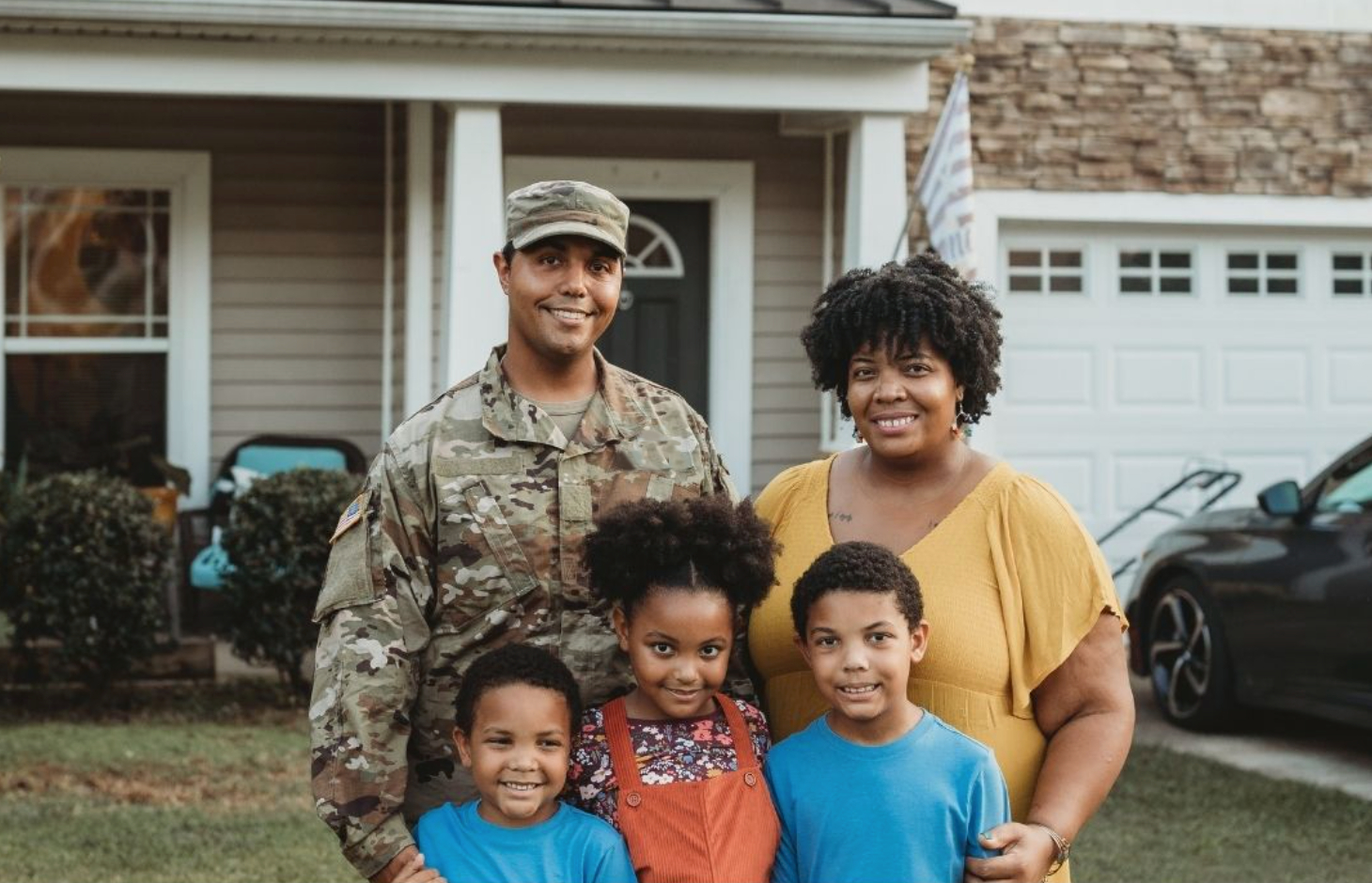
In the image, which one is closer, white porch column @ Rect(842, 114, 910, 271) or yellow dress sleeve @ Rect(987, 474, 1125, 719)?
yellow dress sleeve @ Rect(987, 474, 1125, 719)

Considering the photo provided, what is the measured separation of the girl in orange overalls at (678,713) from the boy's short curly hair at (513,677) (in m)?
0.10

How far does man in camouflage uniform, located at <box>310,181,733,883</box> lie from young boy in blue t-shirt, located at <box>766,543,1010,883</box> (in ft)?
1.37

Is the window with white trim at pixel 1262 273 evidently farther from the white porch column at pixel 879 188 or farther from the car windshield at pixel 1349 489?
the car windshield at pixel 1349 489

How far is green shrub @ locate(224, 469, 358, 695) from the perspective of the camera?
8.73 metres

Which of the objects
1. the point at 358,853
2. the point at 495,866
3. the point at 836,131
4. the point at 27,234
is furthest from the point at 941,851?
the point at 27,234

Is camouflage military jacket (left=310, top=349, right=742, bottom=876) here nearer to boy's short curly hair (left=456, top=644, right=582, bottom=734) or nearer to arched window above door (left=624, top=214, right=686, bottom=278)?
boy's short curly hair (left=456, top=644, right=582, bottom=734)

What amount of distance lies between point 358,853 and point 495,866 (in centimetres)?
24

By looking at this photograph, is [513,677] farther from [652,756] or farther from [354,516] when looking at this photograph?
[354,516]

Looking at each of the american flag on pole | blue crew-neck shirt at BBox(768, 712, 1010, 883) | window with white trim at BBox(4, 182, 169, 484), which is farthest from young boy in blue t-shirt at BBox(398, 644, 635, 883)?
window with white trim at BBox(4, 182, 169, 484)

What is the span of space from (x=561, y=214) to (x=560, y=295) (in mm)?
141

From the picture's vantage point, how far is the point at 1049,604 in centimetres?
312

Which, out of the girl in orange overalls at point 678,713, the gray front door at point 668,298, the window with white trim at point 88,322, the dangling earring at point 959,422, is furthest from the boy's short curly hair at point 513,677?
the window with white trim at point 88,322

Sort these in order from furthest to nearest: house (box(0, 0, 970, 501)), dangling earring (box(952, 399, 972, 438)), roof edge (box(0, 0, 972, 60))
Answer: house (box(0, 0, 970, 501)) < roof edge (box(0, 0, 972, 60)) < dangling earring (box(952, 399, 972, 438))

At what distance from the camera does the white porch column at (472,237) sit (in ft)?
29.5
